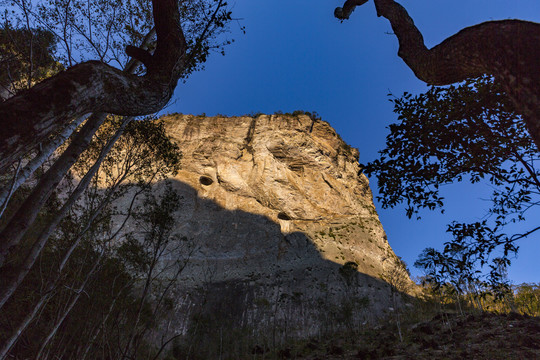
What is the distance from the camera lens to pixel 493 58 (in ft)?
7.48

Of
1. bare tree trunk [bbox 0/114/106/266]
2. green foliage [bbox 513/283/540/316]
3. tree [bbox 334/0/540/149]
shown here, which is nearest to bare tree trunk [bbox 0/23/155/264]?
bare tree trunk [bbox 0/114/106/266]

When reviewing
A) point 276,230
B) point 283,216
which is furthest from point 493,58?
point 283,216

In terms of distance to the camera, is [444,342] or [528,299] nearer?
[444,342]

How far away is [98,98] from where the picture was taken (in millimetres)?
1955

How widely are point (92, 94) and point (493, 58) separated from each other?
3.15 meters

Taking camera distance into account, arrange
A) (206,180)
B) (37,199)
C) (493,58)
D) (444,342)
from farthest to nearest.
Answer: (206,180)
(444,342)
(37,199)
(493,58)

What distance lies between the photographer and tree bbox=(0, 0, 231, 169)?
1502mm

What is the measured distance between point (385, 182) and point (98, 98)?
513 centimetres

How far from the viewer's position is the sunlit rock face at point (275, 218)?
88.7 feet

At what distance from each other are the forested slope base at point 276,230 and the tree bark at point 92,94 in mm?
24269

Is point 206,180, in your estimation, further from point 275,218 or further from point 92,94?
point 92,94

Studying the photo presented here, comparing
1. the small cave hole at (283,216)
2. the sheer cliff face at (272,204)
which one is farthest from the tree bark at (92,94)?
the small cave hole at (283,216)

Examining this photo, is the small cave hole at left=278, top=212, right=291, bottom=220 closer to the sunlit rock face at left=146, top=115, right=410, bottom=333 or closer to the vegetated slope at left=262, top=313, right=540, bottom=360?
the sunlit rock face at left=146, top=115, right=410, bottom=333

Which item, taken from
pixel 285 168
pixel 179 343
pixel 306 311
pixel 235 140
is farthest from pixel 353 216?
pixel 179 343
